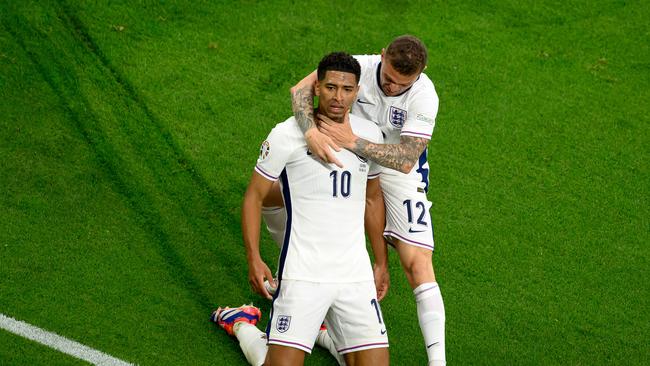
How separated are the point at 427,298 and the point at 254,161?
2016 millimetres

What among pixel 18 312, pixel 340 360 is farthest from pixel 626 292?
pixel 18 312

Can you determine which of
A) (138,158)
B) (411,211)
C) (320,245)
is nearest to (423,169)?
(411,211)

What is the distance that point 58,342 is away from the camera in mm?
5320

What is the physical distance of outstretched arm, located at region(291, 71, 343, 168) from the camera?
5.04 metres

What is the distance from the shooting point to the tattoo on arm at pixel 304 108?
5172 millimetres

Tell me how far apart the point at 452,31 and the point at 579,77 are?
46.2 inches

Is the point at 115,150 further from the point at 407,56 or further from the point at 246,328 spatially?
the point at 407,56

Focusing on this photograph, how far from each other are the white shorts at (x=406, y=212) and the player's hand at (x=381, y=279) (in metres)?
0.22

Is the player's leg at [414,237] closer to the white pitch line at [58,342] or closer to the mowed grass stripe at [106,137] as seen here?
the mowed grass stripe at [106,137]

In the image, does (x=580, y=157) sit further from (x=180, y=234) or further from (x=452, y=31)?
(x=180, y=234)

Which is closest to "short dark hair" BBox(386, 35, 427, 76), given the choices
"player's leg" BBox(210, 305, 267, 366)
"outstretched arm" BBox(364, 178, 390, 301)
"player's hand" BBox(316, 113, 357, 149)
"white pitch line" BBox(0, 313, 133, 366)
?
"player's hand" BBox(316, 113, 357, 149)

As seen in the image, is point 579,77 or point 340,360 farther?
point 579,77

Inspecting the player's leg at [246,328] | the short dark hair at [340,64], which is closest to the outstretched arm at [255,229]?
the player's leg at [246,328]

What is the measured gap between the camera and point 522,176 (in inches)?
287
